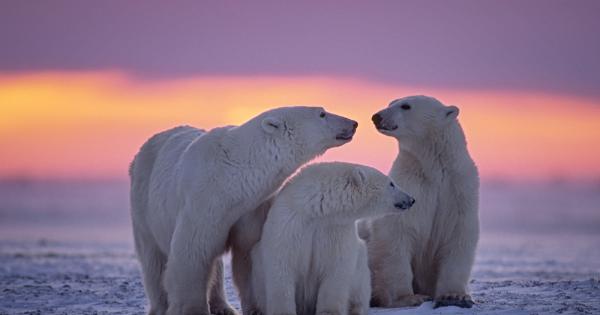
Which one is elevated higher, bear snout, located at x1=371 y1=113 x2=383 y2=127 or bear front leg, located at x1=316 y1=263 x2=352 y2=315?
bear snout, located at x1=371 y1=113 x2=383 y2=127

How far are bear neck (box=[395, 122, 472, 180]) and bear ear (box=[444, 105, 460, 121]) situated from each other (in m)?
0.06

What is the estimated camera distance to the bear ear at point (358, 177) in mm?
6773

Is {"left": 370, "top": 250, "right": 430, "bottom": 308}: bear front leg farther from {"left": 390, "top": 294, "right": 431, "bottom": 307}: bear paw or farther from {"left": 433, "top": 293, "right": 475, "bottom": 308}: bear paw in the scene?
{"left": 433, "top": 293, "right": 475, "bottom": 308}: bear paw

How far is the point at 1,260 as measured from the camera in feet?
44.3

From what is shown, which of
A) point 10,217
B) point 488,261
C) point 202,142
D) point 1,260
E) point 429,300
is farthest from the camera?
point 10,217

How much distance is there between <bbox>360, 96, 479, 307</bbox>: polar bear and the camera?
7410 millimetres

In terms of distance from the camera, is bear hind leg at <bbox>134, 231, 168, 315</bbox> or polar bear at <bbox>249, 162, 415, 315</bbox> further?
bear hind leg at <bbox>134, 231, 168, 315</bbox>

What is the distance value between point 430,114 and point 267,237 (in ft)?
6.09

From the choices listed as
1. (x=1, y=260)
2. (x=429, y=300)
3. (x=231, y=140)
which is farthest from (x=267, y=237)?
(x=1, y=260)

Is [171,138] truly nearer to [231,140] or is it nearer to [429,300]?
[231,140]

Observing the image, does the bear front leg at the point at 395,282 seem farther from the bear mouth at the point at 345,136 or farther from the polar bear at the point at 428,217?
the bear mouth at the point at 345,136

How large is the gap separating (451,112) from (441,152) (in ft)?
1.05

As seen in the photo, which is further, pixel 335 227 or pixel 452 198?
pixel 452 198

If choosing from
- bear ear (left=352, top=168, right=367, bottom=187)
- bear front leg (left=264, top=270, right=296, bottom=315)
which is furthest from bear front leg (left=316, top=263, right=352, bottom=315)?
bear ear (left=352, top=168, right=367, bottom=187)
